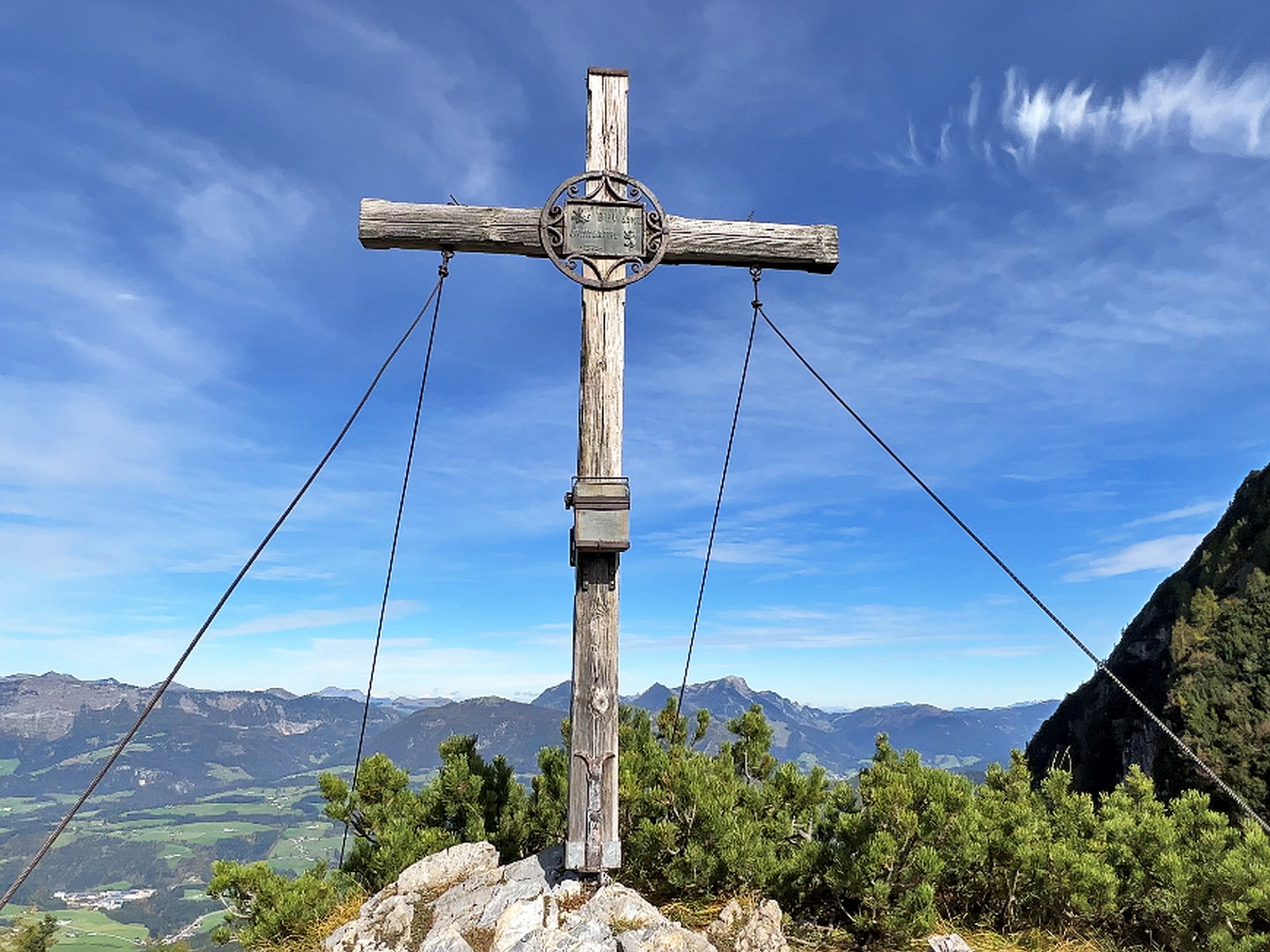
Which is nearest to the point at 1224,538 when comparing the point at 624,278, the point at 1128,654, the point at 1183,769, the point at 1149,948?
the point at 1128,654

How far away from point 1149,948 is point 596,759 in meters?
4.67

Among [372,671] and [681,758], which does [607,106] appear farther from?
[681,758]

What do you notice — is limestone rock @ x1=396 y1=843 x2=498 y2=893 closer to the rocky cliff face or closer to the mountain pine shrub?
the mountain pine shrub

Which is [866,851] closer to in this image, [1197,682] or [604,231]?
[604,231]

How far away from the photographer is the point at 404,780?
6.57m

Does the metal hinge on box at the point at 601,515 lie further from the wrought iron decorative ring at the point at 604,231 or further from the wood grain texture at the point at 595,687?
the wrought iron decorative ring at the point at 604,231

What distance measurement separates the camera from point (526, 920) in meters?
4.74

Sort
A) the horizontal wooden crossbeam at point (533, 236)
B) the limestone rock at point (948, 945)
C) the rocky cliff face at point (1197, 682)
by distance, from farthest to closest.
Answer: the rocky cliff face at point (1197, 682) → the horizontal wooden crossbeam at point (533, 236) → the limestone rock at point (948, 945)

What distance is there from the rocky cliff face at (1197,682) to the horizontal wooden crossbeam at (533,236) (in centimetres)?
2433

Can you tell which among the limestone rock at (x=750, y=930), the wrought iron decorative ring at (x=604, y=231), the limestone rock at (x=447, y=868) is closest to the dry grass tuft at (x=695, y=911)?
the limestone rock at (x=750, y=930)

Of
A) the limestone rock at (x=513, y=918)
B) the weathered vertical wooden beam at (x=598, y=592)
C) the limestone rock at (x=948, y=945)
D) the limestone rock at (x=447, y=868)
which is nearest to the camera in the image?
the limestone rock at (x=513, y=918)

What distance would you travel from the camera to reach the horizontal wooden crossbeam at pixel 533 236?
18.9 feet

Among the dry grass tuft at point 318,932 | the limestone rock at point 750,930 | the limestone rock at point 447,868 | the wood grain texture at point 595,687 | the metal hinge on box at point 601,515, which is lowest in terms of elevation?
the dry grass tuft at point 318,932

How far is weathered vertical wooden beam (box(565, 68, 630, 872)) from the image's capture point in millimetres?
5117
